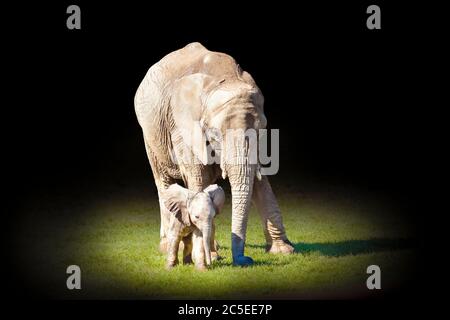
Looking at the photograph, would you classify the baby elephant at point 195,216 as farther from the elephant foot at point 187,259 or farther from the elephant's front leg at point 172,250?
the elephant foot at point 187,259

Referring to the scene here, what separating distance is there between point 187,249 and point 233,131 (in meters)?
1.33

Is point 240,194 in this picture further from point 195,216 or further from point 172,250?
point 172,250

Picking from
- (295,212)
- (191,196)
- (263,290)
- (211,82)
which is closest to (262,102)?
(211,82)

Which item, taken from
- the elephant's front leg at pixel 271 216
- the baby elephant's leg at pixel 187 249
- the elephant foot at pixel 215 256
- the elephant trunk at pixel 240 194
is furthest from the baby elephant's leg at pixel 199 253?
the elephant's front leg at pixel 271 216

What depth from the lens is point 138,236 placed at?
13.3 metres

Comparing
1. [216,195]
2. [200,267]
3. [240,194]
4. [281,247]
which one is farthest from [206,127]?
[281,247]

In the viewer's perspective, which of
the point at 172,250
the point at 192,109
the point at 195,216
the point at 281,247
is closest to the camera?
the point at 195,216

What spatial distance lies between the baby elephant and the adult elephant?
17.5 inches

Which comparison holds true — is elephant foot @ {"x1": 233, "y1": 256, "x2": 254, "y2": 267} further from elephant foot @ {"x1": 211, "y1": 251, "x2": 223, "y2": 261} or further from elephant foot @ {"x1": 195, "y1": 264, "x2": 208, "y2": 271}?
elephant foot @ {"x1": 211, "y1": 251, "x2": 223, "y2": 261}

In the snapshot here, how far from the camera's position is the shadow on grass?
1223 cm

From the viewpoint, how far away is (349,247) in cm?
1247

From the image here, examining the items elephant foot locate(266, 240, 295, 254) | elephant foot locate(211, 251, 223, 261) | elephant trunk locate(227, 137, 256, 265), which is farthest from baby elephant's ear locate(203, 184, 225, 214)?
elephant foot locate(266, 240, 295, 254)

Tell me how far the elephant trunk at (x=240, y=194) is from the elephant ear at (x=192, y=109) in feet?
1.51

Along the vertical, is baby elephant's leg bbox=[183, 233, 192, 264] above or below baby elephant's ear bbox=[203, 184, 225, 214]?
below
